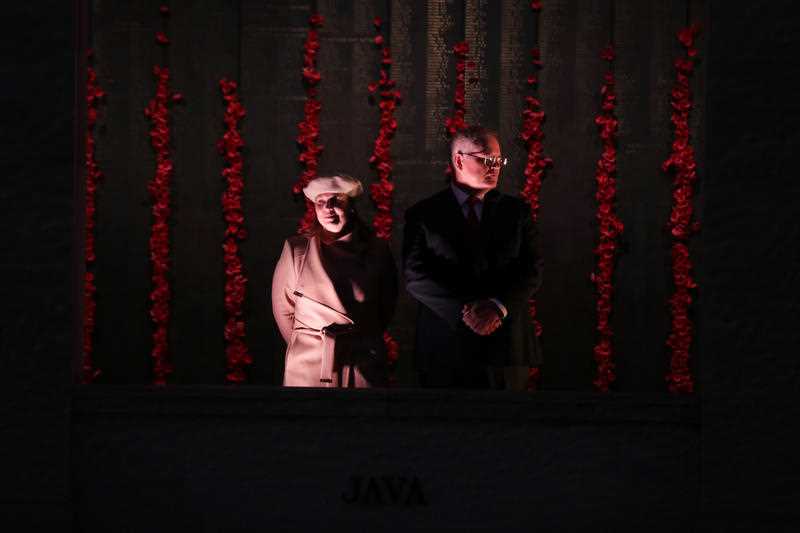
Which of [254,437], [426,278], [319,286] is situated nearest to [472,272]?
[426,278]

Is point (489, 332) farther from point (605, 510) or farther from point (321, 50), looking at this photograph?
point (321, 50)

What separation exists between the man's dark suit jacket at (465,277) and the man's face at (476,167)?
8 cm

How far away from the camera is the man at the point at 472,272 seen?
7.82m

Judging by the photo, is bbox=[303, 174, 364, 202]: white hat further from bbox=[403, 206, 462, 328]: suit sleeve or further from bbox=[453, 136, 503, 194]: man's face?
bbox=[453, 136, 503, 194]: man's face

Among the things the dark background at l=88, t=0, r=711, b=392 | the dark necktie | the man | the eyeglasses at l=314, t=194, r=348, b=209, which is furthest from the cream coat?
the dark background at l=88, t=0, r=711, b=392

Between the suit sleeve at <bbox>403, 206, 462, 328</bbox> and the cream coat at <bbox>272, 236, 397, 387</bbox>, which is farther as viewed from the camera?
the cream coat at <bbox>272, 236, 397, 387</bbox>

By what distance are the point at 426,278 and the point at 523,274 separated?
18.9 inches

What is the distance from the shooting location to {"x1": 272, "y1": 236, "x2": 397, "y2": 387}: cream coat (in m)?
8.34

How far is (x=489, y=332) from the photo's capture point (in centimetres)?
775

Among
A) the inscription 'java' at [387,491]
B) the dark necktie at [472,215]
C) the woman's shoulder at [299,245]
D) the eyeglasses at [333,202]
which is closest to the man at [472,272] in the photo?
the dark necktie at [472,215]

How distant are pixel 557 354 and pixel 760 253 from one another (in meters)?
2.39

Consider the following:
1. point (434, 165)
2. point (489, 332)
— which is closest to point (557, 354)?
point (434, 165)

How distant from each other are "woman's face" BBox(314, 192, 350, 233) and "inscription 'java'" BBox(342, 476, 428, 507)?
4.73 ft

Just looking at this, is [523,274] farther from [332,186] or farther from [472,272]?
[332,186]
